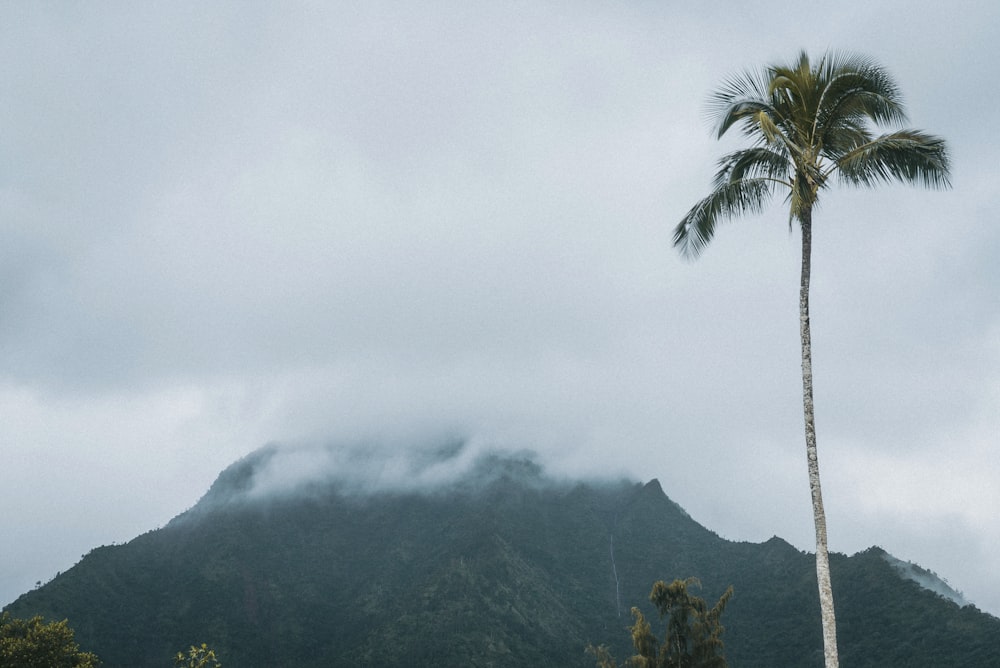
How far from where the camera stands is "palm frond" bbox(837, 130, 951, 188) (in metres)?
12.2

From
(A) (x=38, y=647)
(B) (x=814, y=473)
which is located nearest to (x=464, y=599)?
(A) (x=38, y=647)

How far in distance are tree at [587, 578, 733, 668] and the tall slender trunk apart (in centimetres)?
1579

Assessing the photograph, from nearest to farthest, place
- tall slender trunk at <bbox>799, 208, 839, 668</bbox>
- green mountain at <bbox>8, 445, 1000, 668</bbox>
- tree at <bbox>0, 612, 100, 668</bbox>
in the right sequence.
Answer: tall slender trunk at <bbox>799, 208, 839, 668</bbox>, tree at <bbox>0, 612, 100, 668</bbox>, green mountain at <bbox>8, 445, 1000, 668</bbox>

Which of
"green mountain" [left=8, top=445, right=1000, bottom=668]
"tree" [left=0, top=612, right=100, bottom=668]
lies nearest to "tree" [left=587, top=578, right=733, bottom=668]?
"tree" [left=0, top=612, right=100, bottom=668]

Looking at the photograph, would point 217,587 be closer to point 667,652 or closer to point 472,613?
point 472,613

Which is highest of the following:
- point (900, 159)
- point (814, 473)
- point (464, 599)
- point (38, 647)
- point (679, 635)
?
point (900, 159)

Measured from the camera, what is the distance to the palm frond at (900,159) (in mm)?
12172

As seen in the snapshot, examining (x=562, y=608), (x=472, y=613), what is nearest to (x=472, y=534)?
(x=562, y=608)

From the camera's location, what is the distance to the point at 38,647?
90.7 feet

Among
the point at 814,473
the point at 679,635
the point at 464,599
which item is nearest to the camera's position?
the point at 814,473

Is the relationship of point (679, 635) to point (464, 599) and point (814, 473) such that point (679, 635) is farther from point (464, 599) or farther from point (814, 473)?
point (464, 599)

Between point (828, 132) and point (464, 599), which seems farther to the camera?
point (464, 599)

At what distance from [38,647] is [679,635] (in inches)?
935

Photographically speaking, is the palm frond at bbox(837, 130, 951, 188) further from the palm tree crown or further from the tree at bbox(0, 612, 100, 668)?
the tree at bbox(0, 612, 100, 668)
